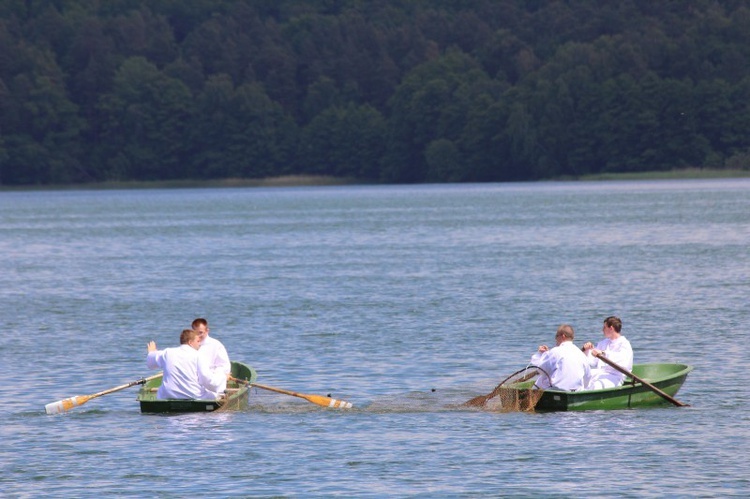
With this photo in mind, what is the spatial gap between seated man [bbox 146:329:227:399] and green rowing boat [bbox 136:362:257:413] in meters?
0.10

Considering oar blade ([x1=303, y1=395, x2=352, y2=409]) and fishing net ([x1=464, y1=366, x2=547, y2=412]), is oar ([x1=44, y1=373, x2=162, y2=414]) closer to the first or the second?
oar blade ([x1=303, y1=395, x2=352, y2=409])

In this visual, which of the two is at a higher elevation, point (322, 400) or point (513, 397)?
point (513, 397)

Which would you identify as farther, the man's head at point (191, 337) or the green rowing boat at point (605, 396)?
the green rowing boat at point (605, 396)

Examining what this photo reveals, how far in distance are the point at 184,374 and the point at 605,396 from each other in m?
6.84

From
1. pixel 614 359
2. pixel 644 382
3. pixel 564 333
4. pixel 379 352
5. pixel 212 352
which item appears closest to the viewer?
pixel 564 333

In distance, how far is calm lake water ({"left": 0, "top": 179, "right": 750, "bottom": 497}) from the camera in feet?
66.0

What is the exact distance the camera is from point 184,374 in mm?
23641

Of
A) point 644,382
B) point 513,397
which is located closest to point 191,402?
point 513,397

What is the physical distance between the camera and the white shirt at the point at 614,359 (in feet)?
77.8

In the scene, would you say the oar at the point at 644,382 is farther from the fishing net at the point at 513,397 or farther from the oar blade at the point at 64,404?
the oar blade at the point at 64,404

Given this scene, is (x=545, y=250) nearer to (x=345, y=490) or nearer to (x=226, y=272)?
(x=226, y=272)

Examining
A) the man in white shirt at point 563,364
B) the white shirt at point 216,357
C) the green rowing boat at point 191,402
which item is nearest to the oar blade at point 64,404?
the green rowing boat at point 191,402

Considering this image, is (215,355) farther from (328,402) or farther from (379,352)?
(379,352)

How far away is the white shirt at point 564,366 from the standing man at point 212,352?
5.07 metres
